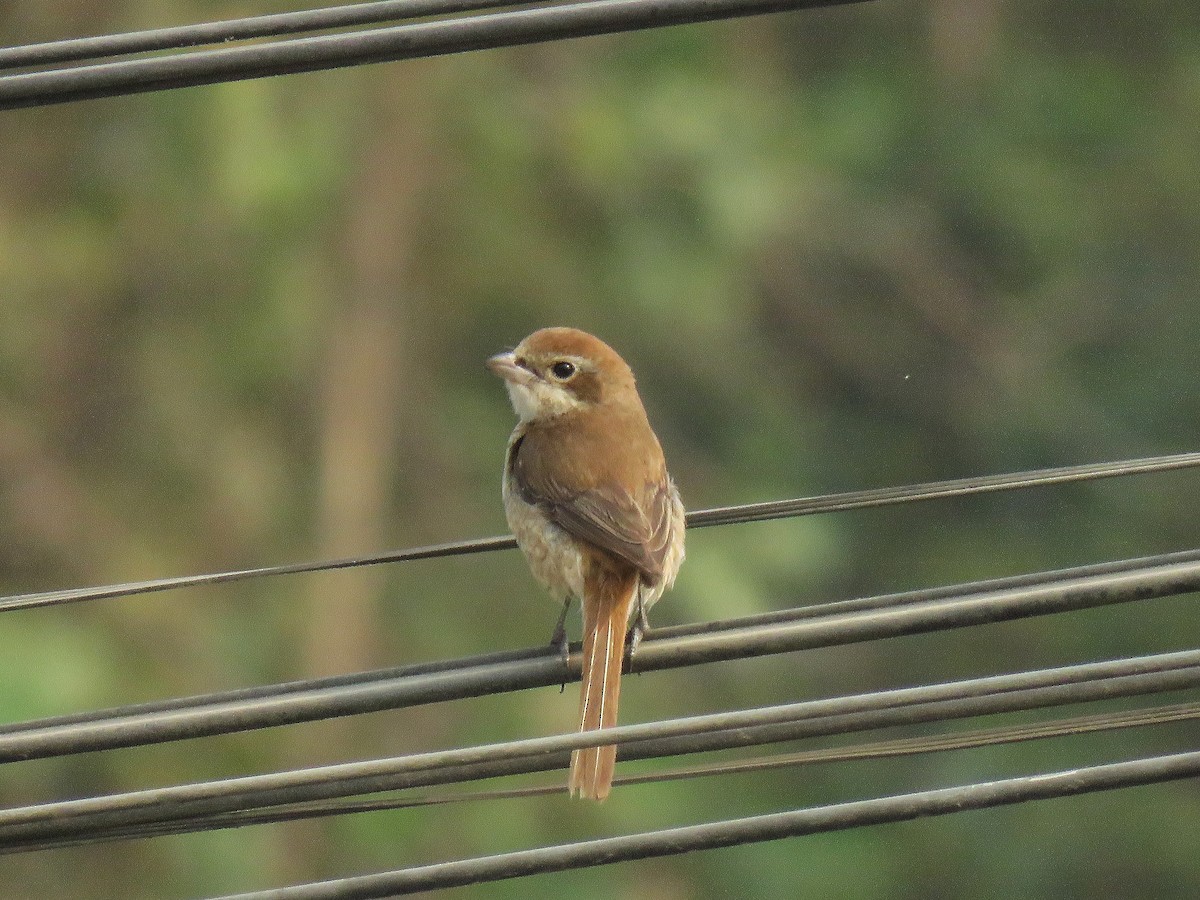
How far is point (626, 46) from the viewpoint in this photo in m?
16.0

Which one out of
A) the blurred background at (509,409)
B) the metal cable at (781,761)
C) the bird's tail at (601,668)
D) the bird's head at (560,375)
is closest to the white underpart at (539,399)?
the bird's head at (560,375)

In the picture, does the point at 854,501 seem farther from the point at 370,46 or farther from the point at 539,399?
the point at 539,399

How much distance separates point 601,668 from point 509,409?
33.3 ft

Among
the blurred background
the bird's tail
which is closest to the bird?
the bird's tail

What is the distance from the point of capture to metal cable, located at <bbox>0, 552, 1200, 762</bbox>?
393 centimetres

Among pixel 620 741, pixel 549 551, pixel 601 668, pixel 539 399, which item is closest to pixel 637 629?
pixel 601 668

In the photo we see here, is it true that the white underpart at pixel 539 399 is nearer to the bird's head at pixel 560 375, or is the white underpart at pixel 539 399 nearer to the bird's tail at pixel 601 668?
the bird's head at pixel 560 375

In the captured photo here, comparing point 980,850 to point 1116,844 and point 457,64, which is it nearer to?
point 1116,844

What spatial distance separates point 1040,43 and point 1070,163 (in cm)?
164

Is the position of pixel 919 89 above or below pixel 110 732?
below

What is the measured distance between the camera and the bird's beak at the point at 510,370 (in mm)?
6722

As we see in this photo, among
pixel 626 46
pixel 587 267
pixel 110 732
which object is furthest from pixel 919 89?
pixel 110 732

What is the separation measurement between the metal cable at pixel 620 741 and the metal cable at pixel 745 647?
150mm

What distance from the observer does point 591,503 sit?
590 centimetres
